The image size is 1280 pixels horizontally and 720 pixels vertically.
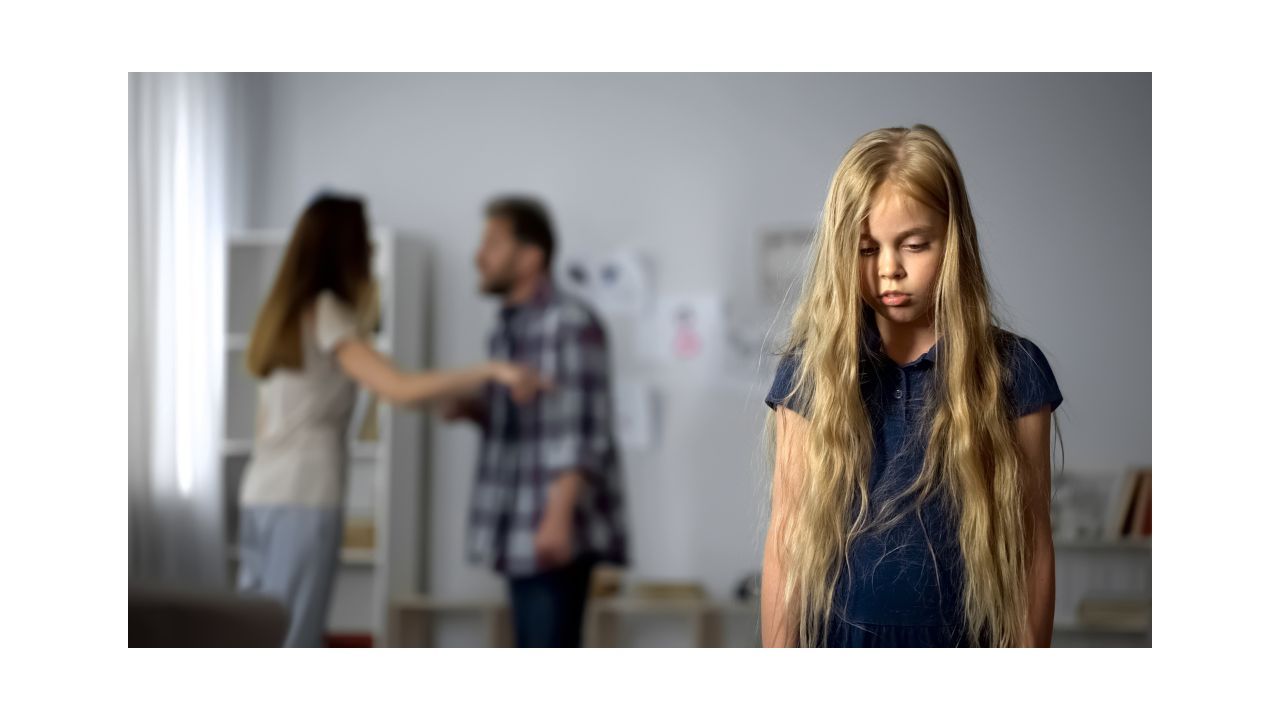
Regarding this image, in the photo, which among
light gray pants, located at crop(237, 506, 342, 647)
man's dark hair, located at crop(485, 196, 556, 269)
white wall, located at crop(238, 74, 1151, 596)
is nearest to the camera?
light gray pants, located at crop(237, 506, 342, 647)

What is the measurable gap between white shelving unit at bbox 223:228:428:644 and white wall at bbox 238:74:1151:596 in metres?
0.12

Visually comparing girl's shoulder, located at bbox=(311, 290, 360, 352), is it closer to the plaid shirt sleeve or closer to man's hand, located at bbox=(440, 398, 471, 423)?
the plaid shirt sleeve

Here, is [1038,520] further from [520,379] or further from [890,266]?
[520,379]

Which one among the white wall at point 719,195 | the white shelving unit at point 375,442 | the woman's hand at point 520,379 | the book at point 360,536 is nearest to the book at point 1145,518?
the white wall at point 719,195

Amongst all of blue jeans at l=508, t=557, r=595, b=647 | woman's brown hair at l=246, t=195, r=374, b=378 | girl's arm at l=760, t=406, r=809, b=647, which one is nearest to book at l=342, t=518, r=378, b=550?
blue jeans at l=508, t=557, r=595, b=647

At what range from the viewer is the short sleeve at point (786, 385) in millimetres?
1131

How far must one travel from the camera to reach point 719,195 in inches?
161

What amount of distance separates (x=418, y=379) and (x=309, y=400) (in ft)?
2.09

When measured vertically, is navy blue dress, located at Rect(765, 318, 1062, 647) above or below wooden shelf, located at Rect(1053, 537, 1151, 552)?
above

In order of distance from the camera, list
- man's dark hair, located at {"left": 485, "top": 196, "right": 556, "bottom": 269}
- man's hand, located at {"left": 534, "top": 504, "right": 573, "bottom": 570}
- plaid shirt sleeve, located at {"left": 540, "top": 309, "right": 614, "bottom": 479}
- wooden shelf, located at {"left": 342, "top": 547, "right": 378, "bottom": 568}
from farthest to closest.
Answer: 1. wooden shelf, located at {"left": 342, "top": 547, "right": 378, "bottom": 568}
2. man's dark hair, located at {"left": 485, "top": 196, "right": 556, "bottom": 269}
3. plaid shirt sleeve, located at {"left": 540, "top": 309, "right": 614, "bottom": 479}
4. man's hand, located at {"left": 534, "top": 504, "right": 573, "bottom": 570}

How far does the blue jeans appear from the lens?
285cm
